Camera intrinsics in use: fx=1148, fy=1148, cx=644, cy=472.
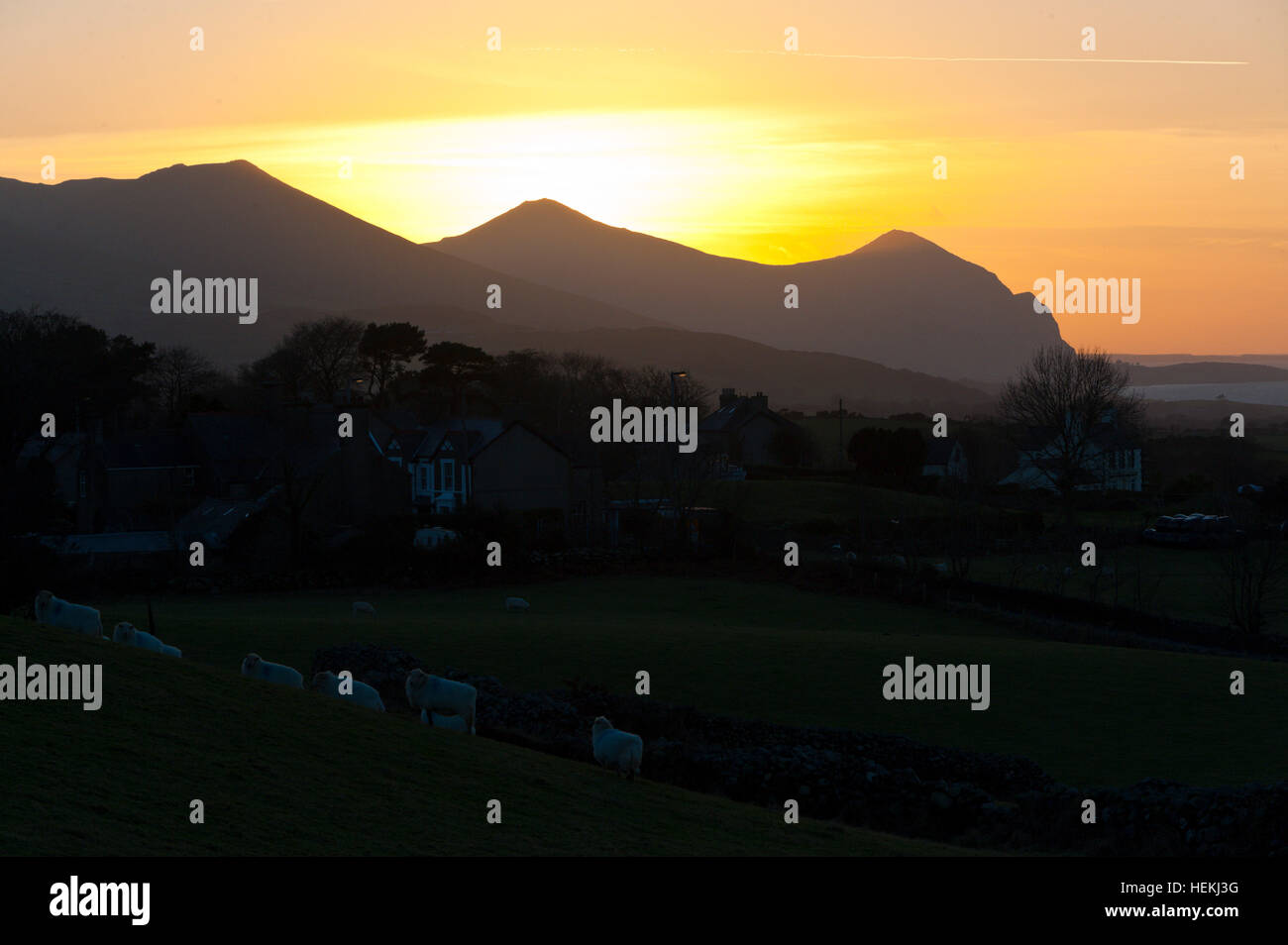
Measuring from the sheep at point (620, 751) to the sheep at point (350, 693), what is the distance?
508 centimetres

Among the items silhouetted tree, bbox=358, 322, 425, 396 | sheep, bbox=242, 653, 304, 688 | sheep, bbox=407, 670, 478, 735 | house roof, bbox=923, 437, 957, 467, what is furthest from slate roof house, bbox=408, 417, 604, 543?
silhouetted tree, bbox=358, 322, 425, 396

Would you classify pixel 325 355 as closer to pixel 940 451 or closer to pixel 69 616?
pixel 940 451

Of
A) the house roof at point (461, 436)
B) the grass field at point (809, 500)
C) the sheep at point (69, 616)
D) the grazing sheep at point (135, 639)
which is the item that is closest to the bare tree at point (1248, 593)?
the grass field at point (809, 500)

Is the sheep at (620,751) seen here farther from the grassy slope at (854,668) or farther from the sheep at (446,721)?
the grassy slope at (854,668)

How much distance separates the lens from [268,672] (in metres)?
24.9

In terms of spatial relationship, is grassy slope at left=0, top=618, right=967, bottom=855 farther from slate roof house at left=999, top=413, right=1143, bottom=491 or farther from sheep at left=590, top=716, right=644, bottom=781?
slate roof house at left=999, top=413, right=1143, bottom=491

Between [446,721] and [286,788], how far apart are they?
726 cm

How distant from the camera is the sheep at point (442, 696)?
22516mm

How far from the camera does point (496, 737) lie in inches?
955

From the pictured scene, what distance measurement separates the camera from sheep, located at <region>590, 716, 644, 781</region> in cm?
2048
